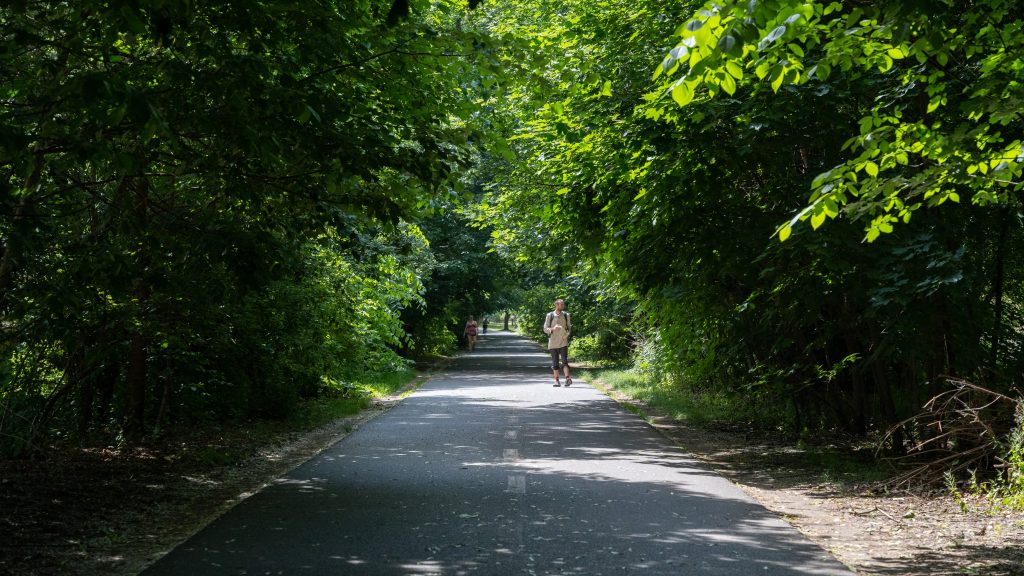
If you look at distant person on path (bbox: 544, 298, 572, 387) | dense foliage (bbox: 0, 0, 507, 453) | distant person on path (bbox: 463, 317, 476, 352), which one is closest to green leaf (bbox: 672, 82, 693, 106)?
dense foliage (bbox: 0, 0, 507, 453)

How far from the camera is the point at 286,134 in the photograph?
21.7ft

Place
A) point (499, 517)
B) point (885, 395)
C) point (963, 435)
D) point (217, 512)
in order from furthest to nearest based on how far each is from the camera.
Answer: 1. point (885, 395)
2. point (963, 435)
3. point (217, 512)
4. point (499, 517)

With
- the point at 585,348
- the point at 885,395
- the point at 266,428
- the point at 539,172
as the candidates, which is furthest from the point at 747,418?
the point at 585,348

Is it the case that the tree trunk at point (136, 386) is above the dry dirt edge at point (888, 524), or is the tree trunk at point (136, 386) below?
above

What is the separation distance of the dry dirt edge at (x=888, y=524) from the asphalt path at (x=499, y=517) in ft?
0.87

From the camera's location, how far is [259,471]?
9344 mm

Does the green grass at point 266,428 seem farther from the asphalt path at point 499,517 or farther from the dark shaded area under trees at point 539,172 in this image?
the asphalt path at point 499,517

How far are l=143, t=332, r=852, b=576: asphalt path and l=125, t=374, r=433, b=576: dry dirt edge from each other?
14 centimetres

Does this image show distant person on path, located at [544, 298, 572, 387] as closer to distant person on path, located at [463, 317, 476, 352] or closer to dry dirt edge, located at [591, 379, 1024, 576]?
dry dirt edge, located at [591, 379, 1024, 576]

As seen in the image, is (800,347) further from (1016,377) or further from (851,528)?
(851,528)

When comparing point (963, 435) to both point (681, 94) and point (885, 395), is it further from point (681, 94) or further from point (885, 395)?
point (681, 94)

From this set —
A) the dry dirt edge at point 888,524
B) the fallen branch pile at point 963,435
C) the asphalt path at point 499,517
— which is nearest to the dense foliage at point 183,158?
the asphalt path at point 499,517

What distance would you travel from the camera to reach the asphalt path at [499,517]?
5.52 m

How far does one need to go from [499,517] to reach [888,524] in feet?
10.0
